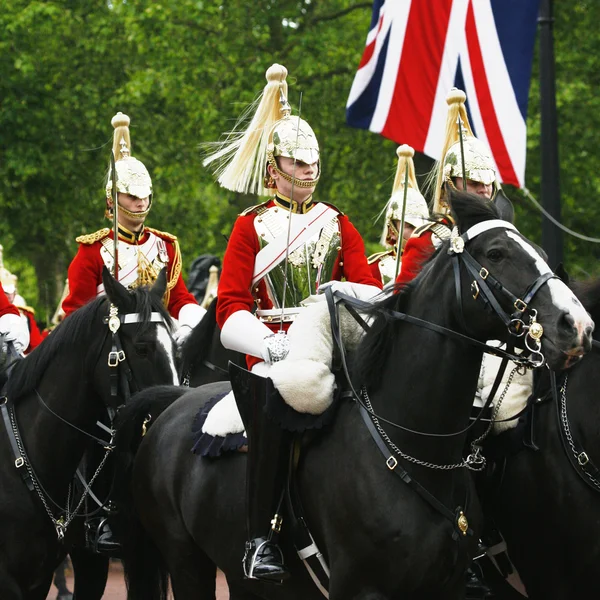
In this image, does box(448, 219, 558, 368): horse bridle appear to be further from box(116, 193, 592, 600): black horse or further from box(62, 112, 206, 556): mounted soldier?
box(62, 112, 206, 556): mounted soldier

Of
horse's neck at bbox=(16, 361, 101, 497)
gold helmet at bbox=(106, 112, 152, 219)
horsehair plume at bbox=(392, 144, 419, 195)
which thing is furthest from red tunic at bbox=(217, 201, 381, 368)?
horsehair plume at bbox=(392, 144, 419, 195)

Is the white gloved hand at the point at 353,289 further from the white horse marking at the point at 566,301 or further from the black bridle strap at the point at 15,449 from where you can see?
the black bridle strap at the point at 15,449

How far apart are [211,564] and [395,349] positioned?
2009mm

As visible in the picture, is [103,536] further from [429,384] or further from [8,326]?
[429,384]

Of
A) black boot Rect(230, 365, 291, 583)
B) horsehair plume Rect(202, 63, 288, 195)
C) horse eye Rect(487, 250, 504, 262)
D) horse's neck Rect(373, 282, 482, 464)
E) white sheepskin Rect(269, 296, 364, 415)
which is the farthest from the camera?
horsehair plume Rect(202, 63, 288, 195)

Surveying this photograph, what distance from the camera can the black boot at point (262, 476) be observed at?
18.9ft

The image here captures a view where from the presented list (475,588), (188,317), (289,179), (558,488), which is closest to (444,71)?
(188,317)

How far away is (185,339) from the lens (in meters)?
9.41

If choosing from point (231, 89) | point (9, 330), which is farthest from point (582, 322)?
point (231, 89)

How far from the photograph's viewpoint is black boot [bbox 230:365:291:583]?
5766mm

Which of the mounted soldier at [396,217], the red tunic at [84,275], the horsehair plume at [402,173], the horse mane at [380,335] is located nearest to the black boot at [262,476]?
the horse mane at [380,335]

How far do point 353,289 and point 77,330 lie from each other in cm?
185

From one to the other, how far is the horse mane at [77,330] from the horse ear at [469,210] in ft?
7.34

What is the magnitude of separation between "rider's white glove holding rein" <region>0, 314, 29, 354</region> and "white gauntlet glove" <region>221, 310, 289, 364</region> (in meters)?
2.37
